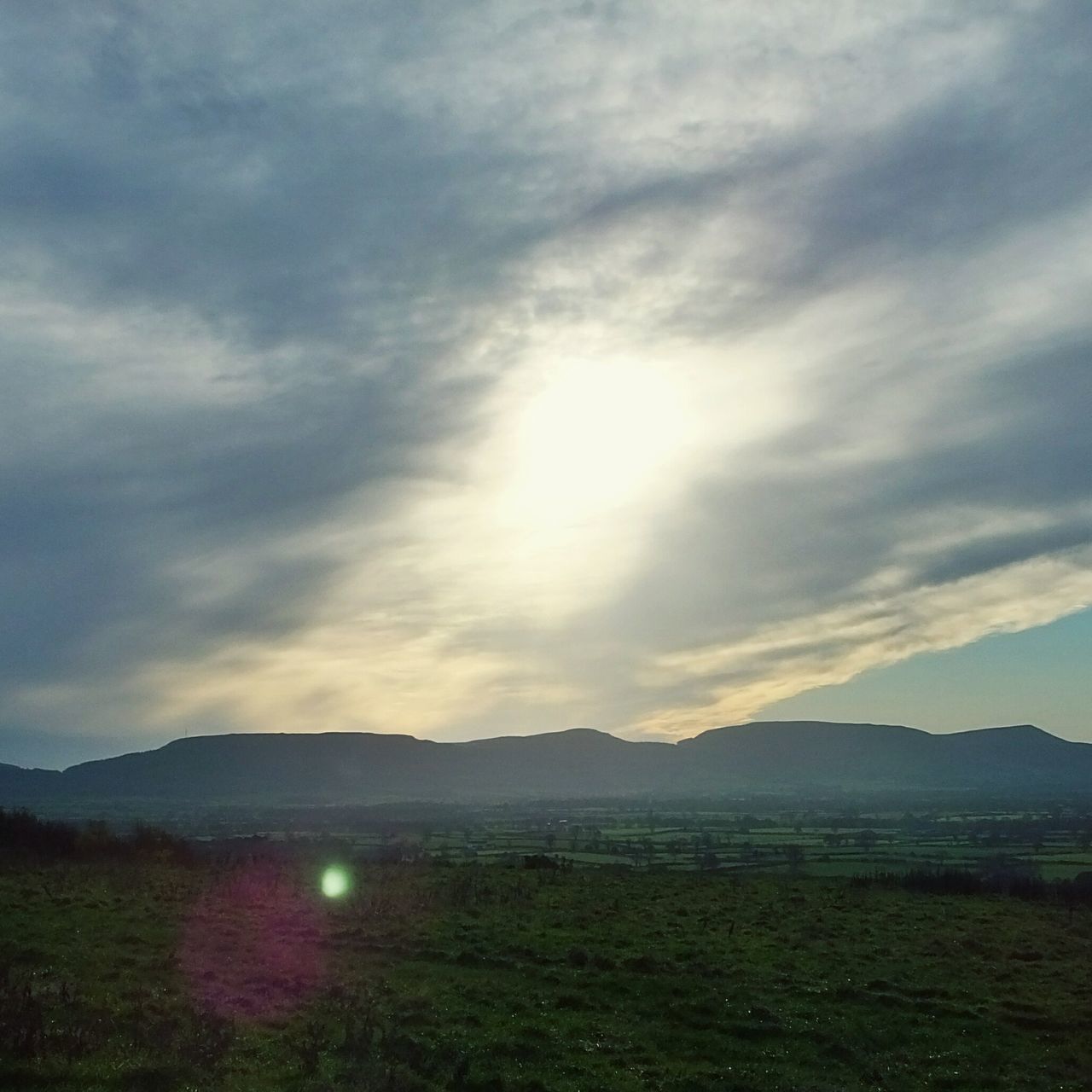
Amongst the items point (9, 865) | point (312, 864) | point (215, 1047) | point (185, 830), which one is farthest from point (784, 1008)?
point (185, 830)

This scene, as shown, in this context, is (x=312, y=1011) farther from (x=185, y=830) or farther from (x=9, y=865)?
(x=185, y=830)

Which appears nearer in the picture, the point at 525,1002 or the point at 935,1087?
the point at 935,1087

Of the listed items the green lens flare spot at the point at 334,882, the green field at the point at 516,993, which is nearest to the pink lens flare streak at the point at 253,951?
the green field at the point at 516,993

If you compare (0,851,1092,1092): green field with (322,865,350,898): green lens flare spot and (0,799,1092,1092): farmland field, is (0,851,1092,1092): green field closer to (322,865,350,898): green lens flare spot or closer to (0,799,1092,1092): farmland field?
(0,799,1092,1092): farmland field

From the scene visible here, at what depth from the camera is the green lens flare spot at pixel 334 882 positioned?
47169 millimetres

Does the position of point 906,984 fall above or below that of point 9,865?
below

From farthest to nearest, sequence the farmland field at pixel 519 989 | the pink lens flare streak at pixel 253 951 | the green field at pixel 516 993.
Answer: the pink lens flare streak at pixel 253 951 → the farmland field at pixel 519 989 → the green field at pixel 516 993

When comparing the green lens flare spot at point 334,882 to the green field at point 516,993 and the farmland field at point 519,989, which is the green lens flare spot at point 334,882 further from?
the green field at point 516,993

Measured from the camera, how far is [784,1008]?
27.0 meters

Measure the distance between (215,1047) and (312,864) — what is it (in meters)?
49.9

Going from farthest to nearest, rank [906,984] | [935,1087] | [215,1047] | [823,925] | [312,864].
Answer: [312,864], [823,925], [906,984], [935,1087], [215,1047]

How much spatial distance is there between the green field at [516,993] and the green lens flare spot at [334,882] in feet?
5.50

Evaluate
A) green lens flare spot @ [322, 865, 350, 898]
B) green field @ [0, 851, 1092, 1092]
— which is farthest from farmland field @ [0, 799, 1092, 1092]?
green lens flare spot @ [322, 865, 350, 898]

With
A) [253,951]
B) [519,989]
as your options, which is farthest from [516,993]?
[253,951]
